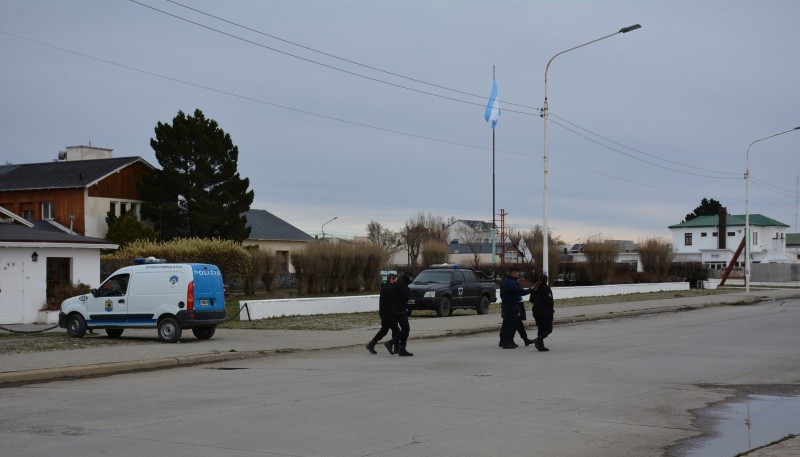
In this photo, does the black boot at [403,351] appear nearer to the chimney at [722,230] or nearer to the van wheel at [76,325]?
the van wheel at [76,325]

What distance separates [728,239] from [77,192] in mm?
83295

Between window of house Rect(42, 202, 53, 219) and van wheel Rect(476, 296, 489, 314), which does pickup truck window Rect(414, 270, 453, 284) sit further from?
window of house Rect(42, 202, 53, 219)

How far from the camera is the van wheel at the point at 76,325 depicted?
23.8m

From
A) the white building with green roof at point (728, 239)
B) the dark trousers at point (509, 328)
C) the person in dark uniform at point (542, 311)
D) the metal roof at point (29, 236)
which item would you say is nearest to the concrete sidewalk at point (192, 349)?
the metal roof at point (29, 236)

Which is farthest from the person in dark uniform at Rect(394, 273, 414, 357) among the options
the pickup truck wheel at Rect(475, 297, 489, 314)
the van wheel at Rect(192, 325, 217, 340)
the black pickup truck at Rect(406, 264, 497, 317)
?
the pickup truck wheel at Rect(475, 297, 489, 314)

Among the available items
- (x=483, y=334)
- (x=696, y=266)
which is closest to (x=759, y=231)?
(x=696, y=266)

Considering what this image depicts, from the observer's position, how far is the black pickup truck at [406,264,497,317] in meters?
32.5

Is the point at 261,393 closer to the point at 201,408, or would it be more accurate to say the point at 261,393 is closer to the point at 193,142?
the point at 201,408

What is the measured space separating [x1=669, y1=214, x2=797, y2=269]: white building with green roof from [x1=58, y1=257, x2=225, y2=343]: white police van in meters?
95.6

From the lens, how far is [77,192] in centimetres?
5538

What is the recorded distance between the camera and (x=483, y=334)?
26.4 meters

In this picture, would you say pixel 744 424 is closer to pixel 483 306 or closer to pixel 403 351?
pixel 403 351

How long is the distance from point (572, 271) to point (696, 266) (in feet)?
47.0

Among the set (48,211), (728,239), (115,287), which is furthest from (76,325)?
(728,239)
